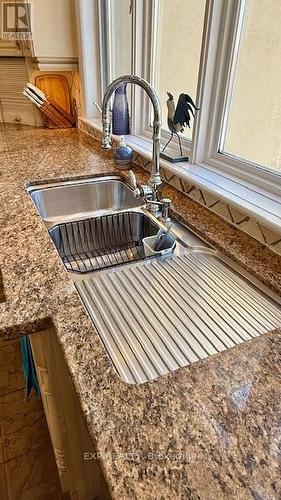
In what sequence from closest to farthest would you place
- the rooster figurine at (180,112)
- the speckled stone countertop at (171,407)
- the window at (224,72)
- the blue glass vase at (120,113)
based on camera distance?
the speckled stone countertop at (171,407), the window at (224,72), the rooster figurine at (180,112), the blue glass vase at (120,113)

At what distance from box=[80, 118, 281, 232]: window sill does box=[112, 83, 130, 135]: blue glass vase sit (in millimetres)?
564

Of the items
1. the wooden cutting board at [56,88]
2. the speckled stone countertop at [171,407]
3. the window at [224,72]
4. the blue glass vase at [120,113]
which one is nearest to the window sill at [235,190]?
the window at [224,72]

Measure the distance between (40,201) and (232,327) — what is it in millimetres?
966

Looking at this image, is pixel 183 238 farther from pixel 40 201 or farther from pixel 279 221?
pixel 40 201

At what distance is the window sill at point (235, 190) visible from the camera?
836mm

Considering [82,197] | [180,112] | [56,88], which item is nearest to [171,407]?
[180,112]

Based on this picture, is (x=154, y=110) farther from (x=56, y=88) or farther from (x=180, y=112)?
(x=56, y=88)

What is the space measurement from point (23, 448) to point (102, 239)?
2.87 feet

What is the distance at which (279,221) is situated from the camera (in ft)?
2.61

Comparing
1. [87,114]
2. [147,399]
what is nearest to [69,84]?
[87,114]

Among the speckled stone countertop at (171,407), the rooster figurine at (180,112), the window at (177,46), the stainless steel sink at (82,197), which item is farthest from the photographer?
the stainless steel sink at (82,197)

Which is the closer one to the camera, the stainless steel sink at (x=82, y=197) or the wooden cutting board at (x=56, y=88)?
the stainless steel sink at (x=82, y=197)

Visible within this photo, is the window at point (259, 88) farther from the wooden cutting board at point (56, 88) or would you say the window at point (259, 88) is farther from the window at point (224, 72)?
the wooden cutting board at point (56, 88)

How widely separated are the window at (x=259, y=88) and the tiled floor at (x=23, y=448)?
132 cm
